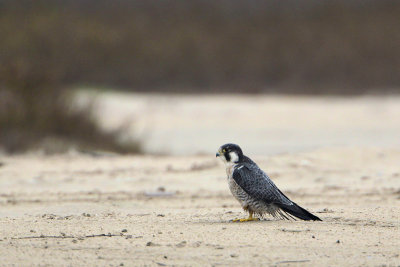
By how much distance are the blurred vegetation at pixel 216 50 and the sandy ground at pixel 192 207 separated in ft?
30.9

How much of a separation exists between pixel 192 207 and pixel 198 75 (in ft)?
62.8

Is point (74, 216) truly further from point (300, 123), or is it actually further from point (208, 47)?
point (208, 47)

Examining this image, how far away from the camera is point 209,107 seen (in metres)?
21.2

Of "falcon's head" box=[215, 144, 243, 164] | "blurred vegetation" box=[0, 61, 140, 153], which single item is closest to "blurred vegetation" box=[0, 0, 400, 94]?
"blurred vegetation" box=[0, 61, 140, 153]

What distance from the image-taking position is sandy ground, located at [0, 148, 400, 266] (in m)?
5.30

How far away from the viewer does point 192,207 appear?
24.7 ft

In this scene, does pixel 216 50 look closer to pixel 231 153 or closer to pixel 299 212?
pixel 231 153

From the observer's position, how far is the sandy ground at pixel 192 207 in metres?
5.32

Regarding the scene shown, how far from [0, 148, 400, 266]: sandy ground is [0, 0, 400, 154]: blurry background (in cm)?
175

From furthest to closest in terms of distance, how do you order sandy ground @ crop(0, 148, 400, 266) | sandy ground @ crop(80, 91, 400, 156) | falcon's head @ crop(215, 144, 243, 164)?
sandy ground @ crop(80, 91, 400, 156) → falcon's head @ crop(215, 144, 243, 164) → sandy ground @ crop(0, 148, 400, 266)

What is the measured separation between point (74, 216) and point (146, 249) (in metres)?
1.52

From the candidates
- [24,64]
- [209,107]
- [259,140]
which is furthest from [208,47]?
[24,64]

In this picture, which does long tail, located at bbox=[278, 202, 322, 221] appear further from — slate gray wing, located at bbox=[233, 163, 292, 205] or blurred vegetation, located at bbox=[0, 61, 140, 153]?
blurred vegetation, located at bbox=[0, 61, 140, 153]

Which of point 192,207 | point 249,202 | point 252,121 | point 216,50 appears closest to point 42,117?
point 192,207
